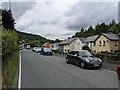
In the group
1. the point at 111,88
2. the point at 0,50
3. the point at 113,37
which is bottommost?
the point at 111,88

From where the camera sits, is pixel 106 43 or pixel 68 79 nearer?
pixel 68 79

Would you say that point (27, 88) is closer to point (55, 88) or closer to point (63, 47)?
point (55, 88)

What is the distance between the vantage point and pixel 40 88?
29.4ft

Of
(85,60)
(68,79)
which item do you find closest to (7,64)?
(68,79)

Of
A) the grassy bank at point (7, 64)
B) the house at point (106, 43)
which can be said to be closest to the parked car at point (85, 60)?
the grassy bank at point (7, 64)

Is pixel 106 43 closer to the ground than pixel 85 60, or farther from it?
farther from it

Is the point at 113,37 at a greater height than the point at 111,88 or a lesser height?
greater

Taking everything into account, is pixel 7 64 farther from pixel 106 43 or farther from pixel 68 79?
pixel 106 43

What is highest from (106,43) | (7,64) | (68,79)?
(106,43)

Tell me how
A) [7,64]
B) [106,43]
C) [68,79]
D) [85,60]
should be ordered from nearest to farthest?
[68,79], [7,64], [85,60], [106,43]

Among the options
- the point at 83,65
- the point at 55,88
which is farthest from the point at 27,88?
the point at 83,65

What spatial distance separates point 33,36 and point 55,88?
187548 mm

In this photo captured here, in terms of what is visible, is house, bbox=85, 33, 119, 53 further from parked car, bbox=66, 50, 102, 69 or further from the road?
the road

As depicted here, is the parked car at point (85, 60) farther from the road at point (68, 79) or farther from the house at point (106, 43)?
the house at point (106, 43)
